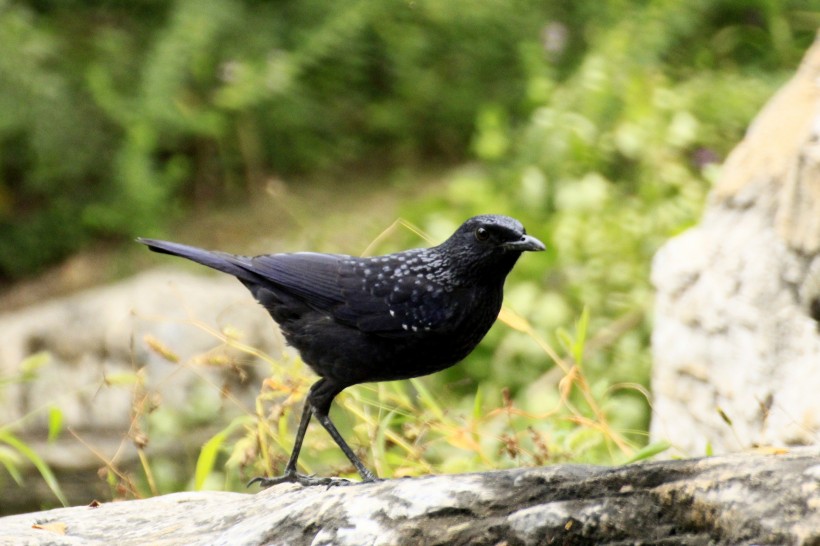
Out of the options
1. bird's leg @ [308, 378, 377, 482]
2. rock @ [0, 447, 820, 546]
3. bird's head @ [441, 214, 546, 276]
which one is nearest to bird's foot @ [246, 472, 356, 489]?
bird's leg @ [308, 378, 377, 482]

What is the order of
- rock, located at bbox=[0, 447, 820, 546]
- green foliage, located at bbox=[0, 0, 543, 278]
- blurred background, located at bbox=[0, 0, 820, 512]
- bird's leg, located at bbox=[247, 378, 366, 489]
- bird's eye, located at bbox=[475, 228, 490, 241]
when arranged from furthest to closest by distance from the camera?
green foliage, located at bbox=[0, 0, 543, 278], blurred background, located at bbox=[0, 0, 820, 512], bird's leg, located at bbox=[247, 378, 366, 489], bird's eye, located at bbox=[475, 228, 490, 241], rock, located at bbox=[0, 447, 820, 546]

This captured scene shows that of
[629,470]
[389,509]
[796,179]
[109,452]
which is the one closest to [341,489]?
[389,509]

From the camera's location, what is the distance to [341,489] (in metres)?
2.95

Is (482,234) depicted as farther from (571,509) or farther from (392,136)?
(392,136)

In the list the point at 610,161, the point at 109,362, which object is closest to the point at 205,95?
the point at 109,362

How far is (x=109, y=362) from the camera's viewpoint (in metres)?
6.62

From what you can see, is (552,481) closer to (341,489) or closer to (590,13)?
(341,489)

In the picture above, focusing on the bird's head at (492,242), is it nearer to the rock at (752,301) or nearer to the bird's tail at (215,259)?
the bird's tail at (215,259)

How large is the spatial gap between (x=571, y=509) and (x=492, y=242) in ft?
3.66

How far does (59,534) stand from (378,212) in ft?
17.0

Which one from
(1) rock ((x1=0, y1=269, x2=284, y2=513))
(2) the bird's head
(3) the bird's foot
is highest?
(2) the bird's head

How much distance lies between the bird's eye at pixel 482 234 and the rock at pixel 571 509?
89 cm

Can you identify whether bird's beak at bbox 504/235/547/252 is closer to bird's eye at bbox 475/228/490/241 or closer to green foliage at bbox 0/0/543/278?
bird's eye at bbox 475/228/490/241

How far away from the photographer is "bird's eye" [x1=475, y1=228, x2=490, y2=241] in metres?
3.50
